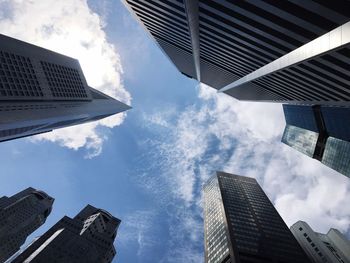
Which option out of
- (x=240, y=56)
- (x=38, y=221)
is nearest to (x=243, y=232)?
(x=240, y=56)

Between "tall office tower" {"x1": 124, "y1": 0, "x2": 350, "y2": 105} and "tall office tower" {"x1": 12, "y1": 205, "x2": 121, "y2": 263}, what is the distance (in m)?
87.2

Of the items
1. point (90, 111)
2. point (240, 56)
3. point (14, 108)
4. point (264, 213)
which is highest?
point (240, 56)

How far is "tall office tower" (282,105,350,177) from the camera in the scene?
107 m

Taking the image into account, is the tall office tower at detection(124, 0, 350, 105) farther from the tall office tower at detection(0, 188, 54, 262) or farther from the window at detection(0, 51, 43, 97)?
the tall office tower at detection(0, 188, 54, 262)

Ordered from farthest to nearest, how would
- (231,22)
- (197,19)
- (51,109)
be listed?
(51,109) → (197,19) → (231,22)

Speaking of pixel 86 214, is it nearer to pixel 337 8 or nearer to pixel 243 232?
pixel 243 232

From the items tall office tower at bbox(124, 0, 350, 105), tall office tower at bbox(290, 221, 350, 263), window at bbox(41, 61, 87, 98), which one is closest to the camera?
tall office tower at bbox(124, 0, 350, 105)

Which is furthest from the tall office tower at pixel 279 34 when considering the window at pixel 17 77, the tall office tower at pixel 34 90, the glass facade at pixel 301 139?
the glass facade at pixel 301 139

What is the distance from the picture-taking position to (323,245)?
138375mm

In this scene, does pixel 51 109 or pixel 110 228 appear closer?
pixel 51 109

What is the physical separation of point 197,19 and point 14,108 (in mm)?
77096

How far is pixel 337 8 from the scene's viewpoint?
2334cm

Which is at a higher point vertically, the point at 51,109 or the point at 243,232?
the point at 51,109

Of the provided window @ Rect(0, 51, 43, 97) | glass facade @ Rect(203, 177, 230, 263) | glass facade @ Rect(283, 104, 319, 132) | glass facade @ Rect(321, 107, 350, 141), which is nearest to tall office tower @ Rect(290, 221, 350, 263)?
glass facade @ Rect(203, 177, 230, 263)
